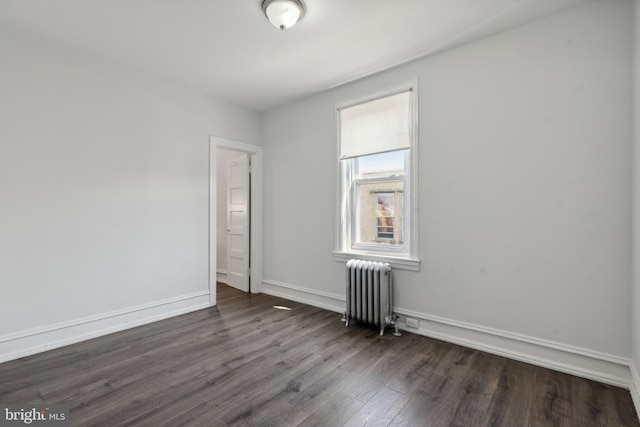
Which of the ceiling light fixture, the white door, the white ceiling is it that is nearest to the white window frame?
the white ceiling

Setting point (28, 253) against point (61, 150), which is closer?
point (28, 253)

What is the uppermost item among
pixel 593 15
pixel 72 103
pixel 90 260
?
pixel 593 15

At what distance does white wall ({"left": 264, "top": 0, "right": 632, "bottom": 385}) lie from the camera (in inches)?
83.2

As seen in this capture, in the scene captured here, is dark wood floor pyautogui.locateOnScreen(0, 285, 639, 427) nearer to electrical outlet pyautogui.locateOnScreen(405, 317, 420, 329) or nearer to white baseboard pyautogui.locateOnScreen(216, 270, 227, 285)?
electrical outlet pyautogui.locateOnScreen(405, 317, 420, 329)

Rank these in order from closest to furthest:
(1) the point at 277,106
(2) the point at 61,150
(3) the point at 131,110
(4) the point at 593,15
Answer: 1. (4) the point at 593,15
2. (2) the point at 61,150
3. (3) the point at 131,110
4. (1) the point at 277,106

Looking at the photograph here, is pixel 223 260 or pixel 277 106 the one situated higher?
pixel 277 106

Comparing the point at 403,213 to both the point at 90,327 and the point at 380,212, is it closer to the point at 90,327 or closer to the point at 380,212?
the point at 380,212

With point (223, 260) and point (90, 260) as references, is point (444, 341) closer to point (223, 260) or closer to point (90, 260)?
point (90, 260)

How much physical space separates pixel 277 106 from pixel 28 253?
332 centimetres

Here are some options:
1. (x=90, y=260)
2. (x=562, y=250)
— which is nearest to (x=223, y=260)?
(x=90, y=260)

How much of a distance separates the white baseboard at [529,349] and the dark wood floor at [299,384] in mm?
80

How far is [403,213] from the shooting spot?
3223 millimetres

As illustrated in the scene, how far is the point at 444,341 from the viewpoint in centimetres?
280

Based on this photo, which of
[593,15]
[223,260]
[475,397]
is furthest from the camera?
[223,260]
